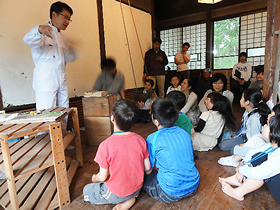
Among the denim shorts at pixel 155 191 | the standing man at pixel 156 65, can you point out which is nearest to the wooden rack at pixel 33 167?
the denim shorts at pixel 155 191

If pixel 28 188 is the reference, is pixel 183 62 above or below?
above

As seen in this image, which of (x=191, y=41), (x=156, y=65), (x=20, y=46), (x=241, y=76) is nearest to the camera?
(x=20, y=46)

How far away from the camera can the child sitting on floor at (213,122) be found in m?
2.09

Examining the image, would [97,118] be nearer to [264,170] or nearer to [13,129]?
[13,129]

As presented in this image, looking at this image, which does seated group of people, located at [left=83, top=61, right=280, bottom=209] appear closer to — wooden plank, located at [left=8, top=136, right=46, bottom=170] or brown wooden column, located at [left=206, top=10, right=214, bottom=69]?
wooden plank, located at [left=8, top=136, right=46, bottom=170]

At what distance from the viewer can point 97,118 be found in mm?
2404

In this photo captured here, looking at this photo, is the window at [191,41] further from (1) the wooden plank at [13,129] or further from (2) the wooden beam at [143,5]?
(1) the wooden plank at [13,129]

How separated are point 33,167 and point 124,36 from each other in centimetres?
377

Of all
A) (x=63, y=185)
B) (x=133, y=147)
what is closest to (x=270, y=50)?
(x=133, y=147)

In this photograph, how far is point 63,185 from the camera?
49.2 inches

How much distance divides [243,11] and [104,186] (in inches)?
235

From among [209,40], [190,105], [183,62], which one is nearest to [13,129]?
[190,105]

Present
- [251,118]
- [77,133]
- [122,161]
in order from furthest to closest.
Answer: [251,118] → [77,133] → [122,161]

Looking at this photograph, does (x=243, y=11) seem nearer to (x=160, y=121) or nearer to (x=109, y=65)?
(x=109, y=65)
